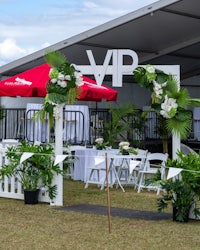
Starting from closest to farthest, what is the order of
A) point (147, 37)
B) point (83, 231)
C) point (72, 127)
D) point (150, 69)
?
point (83, 231)
point (150, 69)
point (147, 37)
point (72, 127)

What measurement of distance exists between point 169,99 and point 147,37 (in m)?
7.05

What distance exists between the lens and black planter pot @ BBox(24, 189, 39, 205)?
858 centimetres

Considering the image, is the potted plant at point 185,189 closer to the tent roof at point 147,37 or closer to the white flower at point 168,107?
the white flower at point 168,107

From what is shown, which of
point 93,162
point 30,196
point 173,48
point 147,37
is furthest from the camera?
point 173,48

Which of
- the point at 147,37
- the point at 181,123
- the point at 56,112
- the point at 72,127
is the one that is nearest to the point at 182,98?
the point at 181,123

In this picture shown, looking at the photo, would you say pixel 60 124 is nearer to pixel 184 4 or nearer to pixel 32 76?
pixel 32 76

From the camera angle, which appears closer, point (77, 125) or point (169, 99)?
point (169, 99)

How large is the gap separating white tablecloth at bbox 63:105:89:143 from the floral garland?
23.5ft

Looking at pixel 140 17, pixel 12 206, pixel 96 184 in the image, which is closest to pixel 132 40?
pixel 140 17

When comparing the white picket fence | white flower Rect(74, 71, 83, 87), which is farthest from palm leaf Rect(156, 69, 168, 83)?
the white picket fence

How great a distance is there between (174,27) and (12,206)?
7006 mm

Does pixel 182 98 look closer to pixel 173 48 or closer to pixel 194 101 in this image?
pixel 194 101

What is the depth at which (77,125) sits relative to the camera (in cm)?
1484

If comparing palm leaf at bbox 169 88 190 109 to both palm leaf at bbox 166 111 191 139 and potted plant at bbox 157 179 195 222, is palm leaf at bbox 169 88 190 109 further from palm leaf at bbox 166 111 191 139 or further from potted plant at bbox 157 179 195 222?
potted plant at bbox 157 179 195 222
